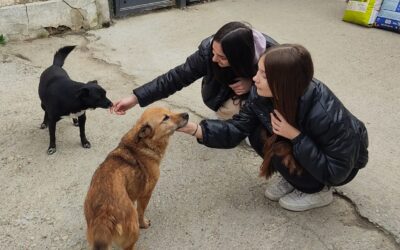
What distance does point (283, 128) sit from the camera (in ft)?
8.33

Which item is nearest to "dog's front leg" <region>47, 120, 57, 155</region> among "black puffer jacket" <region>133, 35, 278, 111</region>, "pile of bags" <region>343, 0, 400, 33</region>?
"black puffer jacket" <region>133, 35, 278, 111</region>

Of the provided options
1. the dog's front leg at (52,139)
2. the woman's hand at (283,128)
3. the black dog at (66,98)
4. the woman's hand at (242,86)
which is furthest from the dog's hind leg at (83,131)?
the woman's hand at (283,128)

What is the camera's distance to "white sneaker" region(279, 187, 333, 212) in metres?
2.90

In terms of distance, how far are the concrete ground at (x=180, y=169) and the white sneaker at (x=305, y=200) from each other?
0.17ft

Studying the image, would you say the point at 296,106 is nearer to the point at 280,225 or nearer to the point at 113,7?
the point at 280,225

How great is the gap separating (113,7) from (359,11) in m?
3.56

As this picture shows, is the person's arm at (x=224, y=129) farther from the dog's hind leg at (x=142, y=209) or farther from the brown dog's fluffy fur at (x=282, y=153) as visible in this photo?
the dog's hind leg at (x=142, y=209)

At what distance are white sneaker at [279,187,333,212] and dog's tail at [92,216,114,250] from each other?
129 centimetres

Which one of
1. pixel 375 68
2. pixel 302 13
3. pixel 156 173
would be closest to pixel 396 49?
pixel 375 68

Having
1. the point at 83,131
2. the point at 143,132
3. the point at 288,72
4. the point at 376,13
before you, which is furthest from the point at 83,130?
the point at 376,13

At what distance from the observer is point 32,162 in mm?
3379

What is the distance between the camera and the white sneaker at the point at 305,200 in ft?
9.52

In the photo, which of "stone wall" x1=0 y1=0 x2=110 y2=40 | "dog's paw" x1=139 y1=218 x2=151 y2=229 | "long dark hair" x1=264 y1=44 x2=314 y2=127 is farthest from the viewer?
"stone wall" x1=0 y1=0 x2=110 y2=40

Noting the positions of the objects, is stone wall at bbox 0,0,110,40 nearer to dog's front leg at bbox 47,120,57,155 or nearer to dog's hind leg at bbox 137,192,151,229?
dog's front leg at bbox 47,120,57,155
